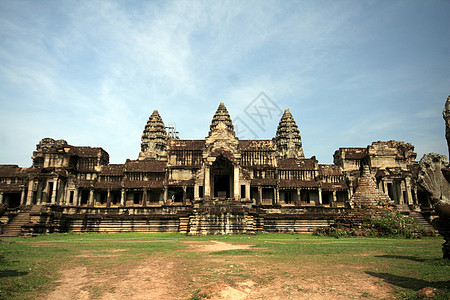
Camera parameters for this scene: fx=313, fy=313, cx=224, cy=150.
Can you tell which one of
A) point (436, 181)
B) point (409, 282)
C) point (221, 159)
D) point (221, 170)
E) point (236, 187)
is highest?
point (221, 159)

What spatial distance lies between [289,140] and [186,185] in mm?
38876

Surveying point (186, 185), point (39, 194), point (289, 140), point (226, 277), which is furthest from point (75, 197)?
point (289, 140)

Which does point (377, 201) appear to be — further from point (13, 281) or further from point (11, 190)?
point (11, 190)

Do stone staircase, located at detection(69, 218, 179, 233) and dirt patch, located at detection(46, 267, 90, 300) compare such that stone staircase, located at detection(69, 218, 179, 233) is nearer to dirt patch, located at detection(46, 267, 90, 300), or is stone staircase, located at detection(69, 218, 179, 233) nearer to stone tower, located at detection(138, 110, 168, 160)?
dirt patch, located at detection(46, 267, 90, 300)

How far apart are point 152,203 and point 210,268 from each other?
3660cm

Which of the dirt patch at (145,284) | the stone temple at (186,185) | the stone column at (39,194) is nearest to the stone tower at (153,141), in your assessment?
the stone temple at (186,185)

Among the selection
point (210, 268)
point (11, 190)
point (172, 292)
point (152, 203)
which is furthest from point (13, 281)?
point (11, 190)

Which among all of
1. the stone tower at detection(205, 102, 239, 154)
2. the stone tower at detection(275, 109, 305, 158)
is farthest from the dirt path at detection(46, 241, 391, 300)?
the stone tower at detection(275, 109, 305, 158)

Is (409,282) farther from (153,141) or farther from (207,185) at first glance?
(153,141)

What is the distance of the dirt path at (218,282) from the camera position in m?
7.38

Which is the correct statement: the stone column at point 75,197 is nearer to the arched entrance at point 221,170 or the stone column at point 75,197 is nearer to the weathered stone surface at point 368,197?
the arched entrance at point 221,170

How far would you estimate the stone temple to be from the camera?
3238 cm

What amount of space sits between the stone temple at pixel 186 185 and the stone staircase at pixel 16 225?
0.13 meters

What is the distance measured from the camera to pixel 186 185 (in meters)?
41.3
